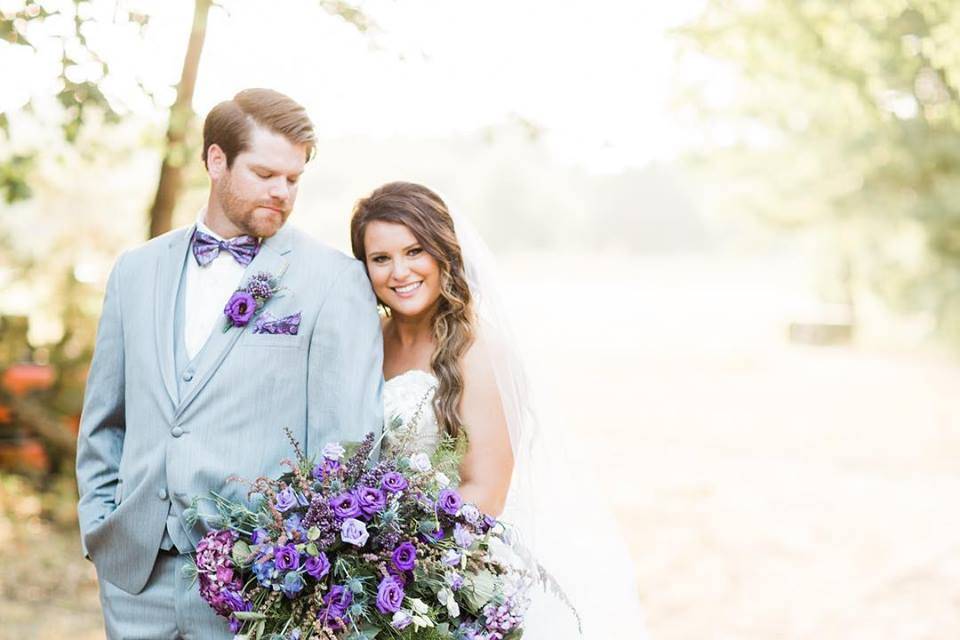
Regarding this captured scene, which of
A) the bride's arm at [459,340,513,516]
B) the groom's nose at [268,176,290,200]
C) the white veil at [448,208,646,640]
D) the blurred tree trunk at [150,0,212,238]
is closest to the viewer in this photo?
the groom's nose at [268,176,290,200]

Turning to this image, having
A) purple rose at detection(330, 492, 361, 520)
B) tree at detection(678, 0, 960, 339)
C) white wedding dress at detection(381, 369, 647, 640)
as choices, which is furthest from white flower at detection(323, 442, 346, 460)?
tree at detection(678, 0, 960, 339)

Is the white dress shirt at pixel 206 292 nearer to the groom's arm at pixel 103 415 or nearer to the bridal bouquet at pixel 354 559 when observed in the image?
the groom's arm at pixel 103 415

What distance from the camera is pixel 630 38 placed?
673 cm

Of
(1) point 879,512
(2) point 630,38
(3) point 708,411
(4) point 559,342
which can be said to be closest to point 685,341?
(4) point 559,342

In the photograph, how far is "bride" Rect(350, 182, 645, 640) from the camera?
3107 millimetres

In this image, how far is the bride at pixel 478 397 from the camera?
3107 millimetres

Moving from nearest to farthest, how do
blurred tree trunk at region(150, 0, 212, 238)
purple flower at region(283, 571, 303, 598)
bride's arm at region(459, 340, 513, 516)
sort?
purple flower at region(283, 571, 303, 598)
bride's arm at region(459, 340, 513, 516)
blurred tree trunk at region(150, 0, 212, 238)

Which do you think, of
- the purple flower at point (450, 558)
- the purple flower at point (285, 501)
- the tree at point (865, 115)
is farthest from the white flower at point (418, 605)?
the tree at point (865, 115)

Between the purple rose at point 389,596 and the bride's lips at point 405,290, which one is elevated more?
the bride's lips at point 405,290

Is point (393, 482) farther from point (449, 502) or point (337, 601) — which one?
point (337, 601)

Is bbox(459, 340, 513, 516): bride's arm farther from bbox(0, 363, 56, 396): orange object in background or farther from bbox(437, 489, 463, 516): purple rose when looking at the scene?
bbox(0, 363, 56, 396): orange object in background

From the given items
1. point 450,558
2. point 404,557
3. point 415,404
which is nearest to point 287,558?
point 404,557

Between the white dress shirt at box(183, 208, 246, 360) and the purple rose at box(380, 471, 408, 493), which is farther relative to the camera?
the white dress shirt at box(183, 208, 246, 360)

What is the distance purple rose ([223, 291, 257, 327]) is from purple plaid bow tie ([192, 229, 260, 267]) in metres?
0.17
